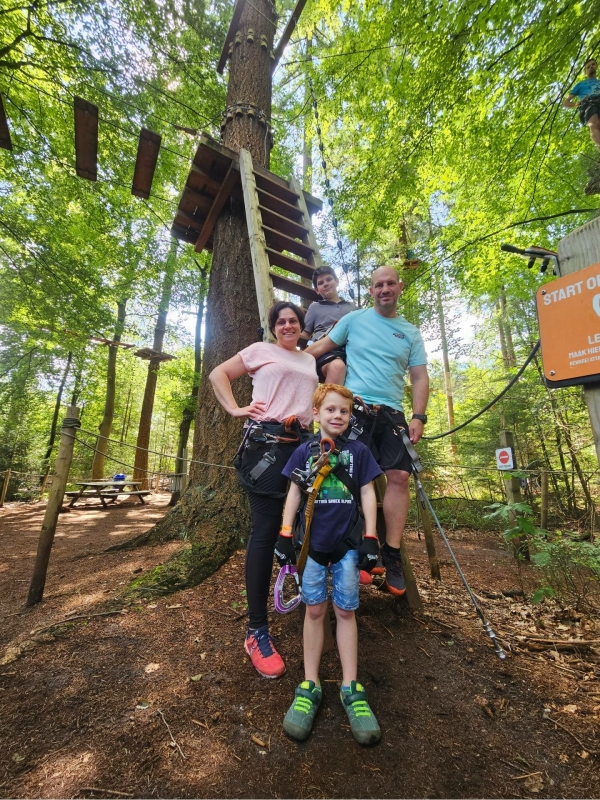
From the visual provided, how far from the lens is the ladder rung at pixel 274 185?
414 centimetres

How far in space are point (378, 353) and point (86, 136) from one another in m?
4.52

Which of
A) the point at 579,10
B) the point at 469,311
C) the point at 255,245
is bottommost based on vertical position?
the point at 255,245

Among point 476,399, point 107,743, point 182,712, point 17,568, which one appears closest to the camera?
point 107,743

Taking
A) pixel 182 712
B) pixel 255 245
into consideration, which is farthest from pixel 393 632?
pixel 255 245

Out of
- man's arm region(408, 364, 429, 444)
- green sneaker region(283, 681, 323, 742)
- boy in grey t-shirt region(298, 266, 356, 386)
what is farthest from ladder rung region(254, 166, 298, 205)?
green sneaker region(283, 681, 323, 742)

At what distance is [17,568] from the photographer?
16.4 ft

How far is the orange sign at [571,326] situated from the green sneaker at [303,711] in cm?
185

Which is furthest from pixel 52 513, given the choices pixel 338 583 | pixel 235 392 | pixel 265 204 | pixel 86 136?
pixel 86 136

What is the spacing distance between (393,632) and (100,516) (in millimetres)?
10151

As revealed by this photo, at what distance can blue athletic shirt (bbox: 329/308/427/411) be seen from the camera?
2637mm

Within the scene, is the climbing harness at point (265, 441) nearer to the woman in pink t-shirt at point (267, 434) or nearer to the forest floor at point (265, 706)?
the woman in pink t-shirt at point (267, 434)

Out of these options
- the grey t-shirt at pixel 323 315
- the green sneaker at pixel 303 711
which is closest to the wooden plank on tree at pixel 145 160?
the grey t-shirt at pixel 323 315

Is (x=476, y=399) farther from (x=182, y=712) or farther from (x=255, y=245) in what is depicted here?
(x=182, y=712)

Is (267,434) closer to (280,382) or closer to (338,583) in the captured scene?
(280,382)
